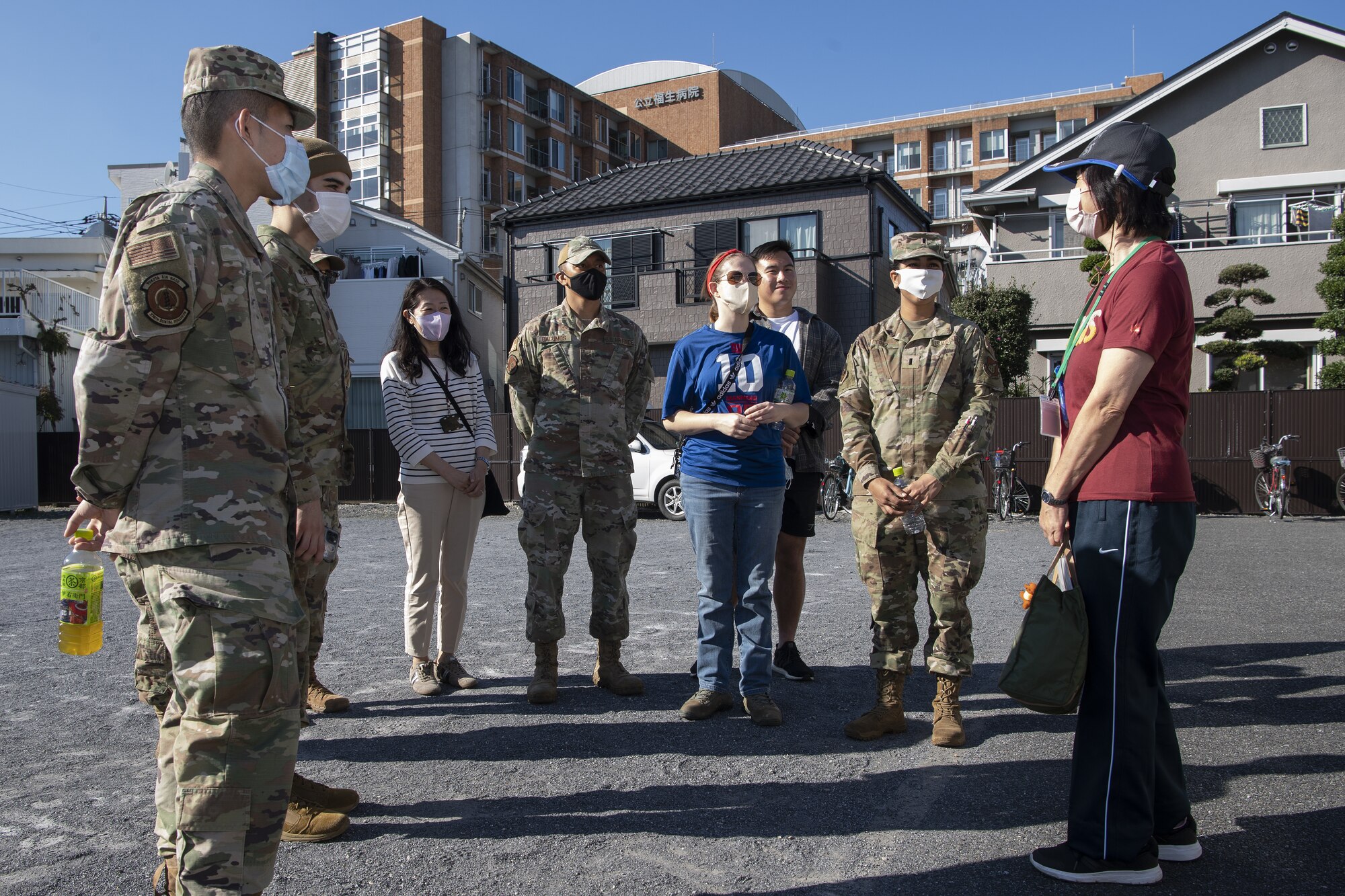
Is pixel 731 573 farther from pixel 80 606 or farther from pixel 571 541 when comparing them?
pixel 80 606

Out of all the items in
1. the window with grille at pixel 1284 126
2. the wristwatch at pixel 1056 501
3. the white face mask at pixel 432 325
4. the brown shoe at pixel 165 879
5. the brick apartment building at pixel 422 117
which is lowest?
the brown shoe at pixel 165 879

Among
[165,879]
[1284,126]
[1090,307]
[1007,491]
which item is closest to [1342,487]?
[1007,491]

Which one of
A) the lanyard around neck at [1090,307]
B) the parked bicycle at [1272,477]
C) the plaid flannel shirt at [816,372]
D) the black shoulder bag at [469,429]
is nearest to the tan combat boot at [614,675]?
the black shoulder bag at [469,429]

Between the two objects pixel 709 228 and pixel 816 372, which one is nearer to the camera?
pixel 816 372

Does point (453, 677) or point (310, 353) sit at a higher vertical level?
point (310, 353)

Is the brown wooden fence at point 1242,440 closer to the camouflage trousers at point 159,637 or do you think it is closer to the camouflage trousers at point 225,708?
the camouflage trousers at point 159,637

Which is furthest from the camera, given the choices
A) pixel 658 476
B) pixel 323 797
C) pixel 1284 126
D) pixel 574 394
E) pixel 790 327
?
pixel 1284 126

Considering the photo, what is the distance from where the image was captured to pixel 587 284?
4750mm

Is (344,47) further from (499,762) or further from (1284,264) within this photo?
(499,762)

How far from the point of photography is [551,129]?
51469 millimetres

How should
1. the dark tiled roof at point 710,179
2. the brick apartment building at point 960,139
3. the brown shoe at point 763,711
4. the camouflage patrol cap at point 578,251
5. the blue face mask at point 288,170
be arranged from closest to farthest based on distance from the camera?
the blue face mask at point 288,170, the brown shoe at point 763,711, the camouflage patrol cap at point 578,251, the dark tiled roof at point 710,179, the brick apartment building at point 960,139

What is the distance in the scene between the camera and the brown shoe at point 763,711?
409cm

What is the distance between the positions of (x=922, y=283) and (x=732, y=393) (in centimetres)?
99

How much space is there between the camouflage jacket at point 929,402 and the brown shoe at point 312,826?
2.43m
